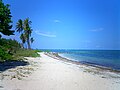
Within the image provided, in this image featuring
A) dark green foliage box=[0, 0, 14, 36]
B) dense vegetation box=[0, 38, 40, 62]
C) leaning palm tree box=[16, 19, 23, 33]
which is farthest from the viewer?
leaning palm tree box=[16, 19, 23, 33]

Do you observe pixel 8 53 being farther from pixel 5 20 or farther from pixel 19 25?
pixel 19 25

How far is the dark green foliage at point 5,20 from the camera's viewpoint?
69.6ft

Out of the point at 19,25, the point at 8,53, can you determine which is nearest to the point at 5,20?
the point at 8,53

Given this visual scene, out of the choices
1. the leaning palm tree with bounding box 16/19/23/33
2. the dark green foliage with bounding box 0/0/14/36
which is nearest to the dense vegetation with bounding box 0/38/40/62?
the dark green foliage with bounding box 0/0/14/36

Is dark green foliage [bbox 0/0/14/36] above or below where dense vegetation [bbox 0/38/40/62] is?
above

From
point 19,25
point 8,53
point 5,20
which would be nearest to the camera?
point 5,20

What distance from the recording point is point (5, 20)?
21.5 metres

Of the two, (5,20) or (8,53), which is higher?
(5,20)

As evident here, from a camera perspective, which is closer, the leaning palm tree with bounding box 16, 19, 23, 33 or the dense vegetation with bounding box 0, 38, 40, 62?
the dense vegetation with bounding box 0, 38, 40, 62

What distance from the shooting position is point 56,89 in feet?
35.0

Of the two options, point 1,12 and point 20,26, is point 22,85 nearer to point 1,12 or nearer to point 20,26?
point 1,12

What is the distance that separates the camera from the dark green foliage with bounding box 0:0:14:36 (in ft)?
69.6

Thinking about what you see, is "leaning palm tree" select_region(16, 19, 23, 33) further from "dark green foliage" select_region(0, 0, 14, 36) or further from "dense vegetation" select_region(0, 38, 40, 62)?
"dark green foliage" select_region(0, 0, 14, 36)

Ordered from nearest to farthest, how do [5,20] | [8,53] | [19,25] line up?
[5,20] → [8,53] → [19,25]
